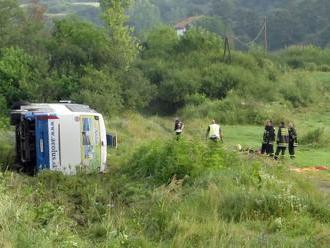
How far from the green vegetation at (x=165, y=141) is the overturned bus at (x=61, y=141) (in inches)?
21.8

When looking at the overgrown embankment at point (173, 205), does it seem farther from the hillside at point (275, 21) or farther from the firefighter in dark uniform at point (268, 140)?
the hillside at point (275, 21)

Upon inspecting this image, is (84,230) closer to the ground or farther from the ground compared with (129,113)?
farther from the ground

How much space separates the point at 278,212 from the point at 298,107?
31.7 metres

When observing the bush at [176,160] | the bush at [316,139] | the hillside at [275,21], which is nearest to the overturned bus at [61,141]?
the bush at [176,160]

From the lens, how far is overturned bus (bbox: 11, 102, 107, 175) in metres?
14.8

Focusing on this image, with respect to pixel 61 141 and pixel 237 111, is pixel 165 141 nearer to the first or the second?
pixel 61 141

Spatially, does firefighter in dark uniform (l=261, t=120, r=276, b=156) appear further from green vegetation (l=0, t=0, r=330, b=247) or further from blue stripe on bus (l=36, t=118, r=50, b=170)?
blue stripe on bus (l=36, t=118, r=50, b=170)

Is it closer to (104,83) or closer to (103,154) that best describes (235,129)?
(104,83)

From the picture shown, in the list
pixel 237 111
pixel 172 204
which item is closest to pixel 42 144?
pixel 172 204

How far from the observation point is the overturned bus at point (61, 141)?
1483 centimetres

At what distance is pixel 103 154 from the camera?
15.7 meters

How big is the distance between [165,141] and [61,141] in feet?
10.2

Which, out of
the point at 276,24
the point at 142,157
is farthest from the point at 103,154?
the point at 276,24

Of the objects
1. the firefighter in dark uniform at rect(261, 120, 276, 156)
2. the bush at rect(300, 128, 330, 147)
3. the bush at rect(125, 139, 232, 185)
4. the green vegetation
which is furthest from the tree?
the bush at rect(125, 139, 232, 185)
